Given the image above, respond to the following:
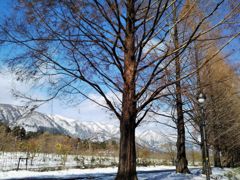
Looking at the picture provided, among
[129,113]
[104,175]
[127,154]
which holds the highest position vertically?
[129,113]

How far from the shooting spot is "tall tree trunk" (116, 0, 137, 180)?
582 cm

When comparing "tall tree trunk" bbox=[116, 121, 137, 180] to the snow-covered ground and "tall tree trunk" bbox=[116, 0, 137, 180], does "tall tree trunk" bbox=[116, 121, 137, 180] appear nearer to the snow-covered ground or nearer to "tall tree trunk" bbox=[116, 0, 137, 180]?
"tall tree trunk" bbox=[116, 0, 137, 180]

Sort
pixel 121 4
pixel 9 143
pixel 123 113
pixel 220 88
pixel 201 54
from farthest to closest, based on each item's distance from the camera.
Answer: pixel 9 143
pixel 220 88
pixel 201 54
pixel 121 4
pixel 123 113

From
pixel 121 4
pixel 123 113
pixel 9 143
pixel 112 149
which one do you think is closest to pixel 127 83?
pixel 123 113

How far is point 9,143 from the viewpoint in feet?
68.9

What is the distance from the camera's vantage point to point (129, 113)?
19.8 ft

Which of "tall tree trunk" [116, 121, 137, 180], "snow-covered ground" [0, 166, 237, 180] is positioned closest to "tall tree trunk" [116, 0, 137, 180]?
"tall tree trunk" [116, 121, 137, 180]

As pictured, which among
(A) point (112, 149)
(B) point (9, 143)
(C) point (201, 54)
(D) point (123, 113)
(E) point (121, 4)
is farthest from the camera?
(A) point (112, 149)

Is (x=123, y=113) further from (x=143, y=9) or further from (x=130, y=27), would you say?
(x=143, y=9)

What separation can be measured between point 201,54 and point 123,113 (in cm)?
536

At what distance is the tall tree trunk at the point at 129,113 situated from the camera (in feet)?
19.1

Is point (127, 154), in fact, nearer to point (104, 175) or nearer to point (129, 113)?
point (129, 113)

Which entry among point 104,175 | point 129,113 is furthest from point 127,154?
point 104,175

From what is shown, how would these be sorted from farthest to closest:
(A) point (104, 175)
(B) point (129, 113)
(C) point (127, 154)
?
1. (A) point (104, 175)
2. (B) point (129, 113)
3. (C) point (127, 154)
